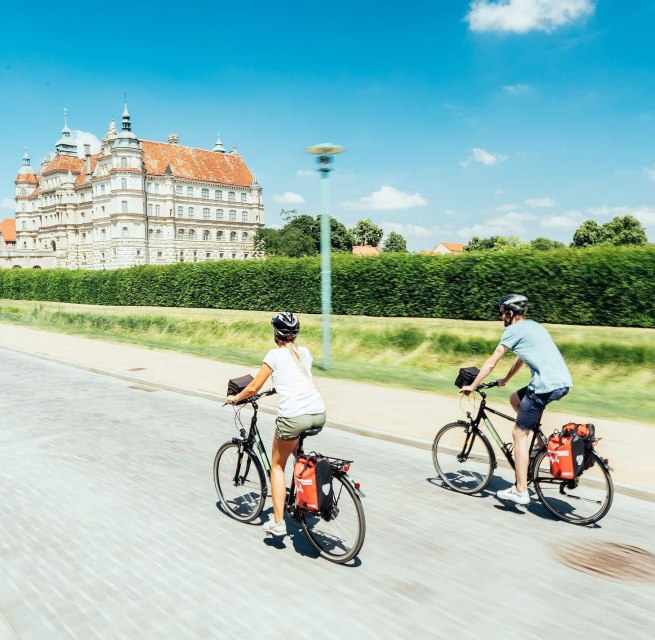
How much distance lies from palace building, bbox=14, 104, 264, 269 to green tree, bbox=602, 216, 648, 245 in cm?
6070

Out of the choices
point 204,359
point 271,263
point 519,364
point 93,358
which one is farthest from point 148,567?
point 271,263

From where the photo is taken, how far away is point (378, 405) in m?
10.7

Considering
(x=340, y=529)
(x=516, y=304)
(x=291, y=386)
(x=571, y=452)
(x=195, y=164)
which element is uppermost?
(x=195, y=164)

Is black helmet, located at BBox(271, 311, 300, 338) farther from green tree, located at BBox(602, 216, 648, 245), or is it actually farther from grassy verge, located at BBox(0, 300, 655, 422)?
green tree, located at BBox(602, 216, 648, 245)

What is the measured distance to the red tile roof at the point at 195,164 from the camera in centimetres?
9969

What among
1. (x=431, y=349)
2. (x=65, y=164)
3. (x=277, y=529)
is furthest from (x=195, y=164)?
(x=277, y=529)

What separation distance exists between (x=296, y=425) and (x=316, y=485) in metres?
0.51

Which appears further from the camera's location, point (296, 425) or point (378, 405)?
Answer: point (378, 405)

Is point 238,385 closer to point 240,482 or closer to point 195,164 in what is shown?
point 240,482

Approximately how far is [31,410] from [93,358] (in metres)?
7.09

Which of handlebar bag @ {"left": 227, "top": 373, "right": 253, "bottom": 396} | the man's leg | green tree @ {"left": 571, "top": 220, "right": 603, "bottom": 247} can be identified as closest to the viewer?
handlebar bag @ {"left": 227, "top": 373, "right": 253, "bottom": 396}

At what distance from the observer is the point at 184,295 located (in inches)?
1550

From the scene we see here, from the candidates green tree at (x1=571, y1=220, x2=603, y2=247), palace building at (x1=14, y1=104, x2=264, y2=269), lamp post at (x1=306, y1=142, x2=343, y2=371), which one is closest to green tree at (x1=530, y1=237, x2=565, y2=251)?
green tree at (x1=571, y1=220, x2=603, y2=247)

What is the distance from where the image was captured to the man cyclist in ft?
18.5
